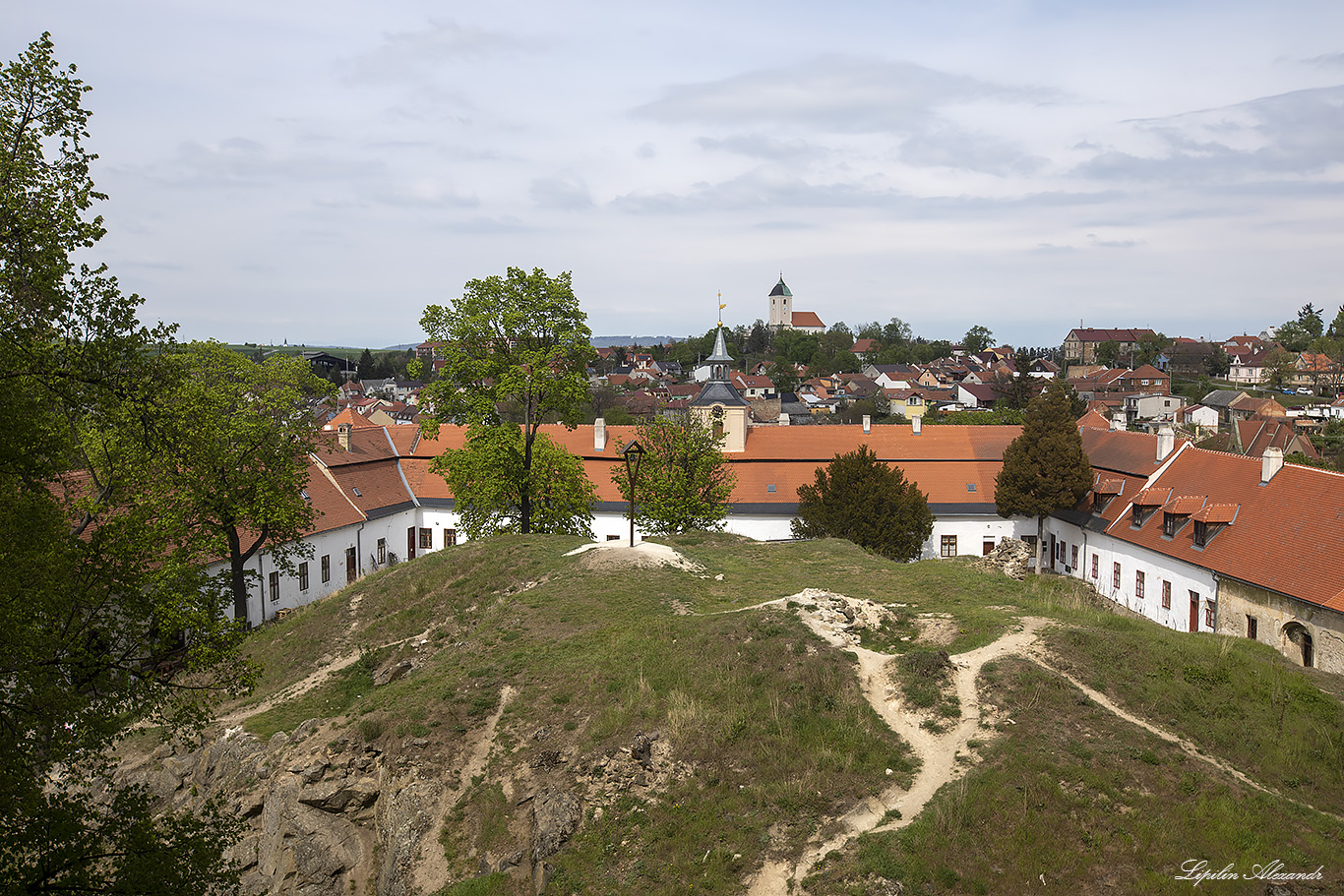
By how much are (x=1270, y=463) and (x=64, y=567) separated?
135 feet

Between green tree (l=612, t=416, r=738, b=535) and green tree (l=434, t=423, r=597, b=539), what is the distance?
9.62 ft

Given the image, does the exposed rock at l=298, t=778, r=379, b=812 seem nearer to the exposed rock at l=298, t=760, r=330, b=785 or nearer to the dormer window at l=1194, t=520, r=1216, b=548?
the exposed rock at l=298, t=760, r=330, b=785

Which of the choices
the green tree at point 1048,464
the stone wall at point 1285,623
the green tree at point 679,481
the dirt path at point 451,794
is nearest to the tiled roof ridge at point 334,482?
the green tree at point 679,481

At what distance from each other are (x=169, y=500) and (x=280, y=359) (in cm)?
1369

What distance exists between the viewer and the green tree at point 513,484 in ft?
117

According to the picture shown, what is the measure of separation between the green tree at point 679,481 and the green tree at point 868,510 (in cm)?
482

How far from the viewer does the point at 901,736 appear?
16250 millimetres

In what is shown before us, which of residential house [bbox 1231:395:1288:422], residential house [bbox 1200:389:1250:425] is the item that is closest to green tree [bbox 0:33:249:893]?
residential house [bbox 1231:395:1288:422]

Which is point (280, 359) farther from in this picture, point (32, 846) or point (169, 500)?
point (32, 846)

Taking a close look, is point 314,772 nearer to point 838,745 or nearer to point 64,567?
point 64,567

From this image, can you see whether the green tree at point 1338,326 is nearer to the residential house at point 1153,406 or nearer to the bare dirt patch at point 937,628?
the residential house at point 1153,406

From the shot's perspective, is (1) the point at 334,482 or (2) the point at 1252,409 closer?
(1) the point at 334,482

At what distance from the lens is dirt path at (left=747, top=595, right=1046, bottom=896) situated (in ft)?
44.2

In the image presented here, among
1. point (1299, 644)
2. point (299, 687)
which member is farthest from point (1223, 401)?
point (299, 687)
